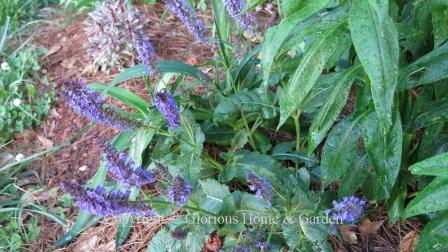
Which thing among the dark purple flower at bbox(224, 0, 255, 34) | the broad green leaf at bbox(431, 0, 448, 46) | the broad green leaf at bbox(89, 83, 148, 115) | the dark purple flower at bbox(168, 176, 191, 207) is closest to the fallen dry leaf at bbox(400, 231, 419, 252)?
the broad green leaf at bbox(431, 0, 448, 46)

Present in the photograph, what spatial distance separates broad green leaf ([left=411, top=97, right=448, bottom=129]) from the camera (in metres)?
1.77

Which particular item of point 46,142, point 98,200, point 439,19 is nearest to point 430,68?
point 439,19

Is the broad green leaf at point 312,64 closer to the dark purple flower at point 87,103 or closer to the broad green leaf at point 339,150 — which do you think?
the broad green leaf at point 339,150

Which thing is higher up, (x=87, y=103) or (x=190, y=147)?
(x=87, y=103)

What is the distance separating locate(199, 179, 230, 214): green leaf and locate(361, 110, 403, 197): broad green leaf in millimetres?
676

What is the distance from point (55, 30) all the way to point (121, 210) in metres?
2.52

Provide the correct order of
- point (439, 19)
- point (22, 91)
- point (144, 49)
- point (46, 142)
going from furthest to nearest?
point (22, 91), point (46, 142), point (144, 49), point (439, 19)

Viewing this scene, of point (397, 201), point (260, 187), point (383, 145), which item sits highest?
point (383, 145)

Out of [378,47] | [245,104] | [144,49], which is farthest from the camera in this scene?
[245,104]

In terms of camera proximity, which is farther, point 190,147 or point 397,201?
point 190,147

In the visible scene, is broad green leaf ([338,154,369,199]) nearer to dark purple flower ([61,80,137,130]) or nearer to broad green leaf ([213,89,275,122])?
broad green leaf ([213,89,275,122])

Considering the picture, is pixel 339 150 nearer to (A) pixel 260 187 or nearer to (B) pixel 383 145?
(B) pixel 383 145

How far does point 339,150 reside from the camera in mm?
1871

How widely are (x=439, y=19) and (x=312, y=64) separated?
0.47 m
